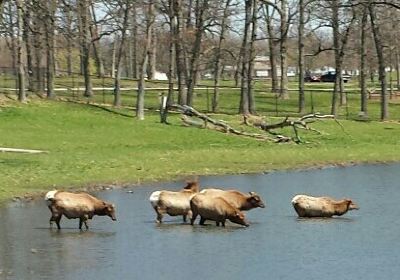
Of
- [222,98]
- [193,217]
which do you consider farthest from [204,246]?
[222,98]

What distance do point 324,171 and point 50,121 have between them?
14.7 m

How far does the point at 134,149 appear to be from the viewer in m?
33.1

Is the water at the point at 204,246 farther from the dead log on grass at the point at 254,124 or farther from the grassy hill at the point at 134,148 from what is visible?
the dead log on grass at the point at 254,124

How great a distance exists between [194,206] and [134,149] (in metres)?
16.9

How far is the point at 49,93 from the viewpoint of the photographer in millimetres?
49656

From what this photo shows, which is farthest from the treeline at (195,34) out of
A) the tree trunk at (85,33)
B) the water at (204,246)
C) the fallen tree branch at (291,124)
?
the water at (204,246)

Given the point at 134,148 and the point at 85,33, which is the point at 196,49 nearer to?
the point at 85,33

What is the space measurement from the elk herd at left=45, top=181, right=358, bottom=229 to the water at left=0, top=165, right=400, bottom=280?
206 mm

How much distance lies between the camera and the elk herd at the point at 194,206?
53.3 feet

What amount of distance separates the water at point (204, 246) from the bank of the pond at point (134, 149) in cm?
485

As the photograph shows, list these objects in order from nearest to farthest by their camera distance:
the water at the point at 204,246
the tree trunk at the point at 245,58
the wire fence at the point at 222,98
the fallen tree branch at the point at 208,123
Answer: the water at the point at 204,246, the fallen tree branch at the point at 208,123, the tree trunk at the point at 245,58, the wire fence at the point at 222,98

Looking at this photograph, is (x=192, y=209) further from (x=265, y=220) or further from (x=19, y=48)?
(x=19, y=48)

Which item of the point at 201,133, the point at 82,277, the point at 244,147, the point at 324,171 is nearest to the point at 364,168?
the point at 324,171

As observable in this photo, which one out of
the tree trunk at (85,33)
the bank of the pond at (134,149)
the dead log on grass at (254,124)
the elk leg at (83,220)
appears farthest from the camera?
the dead log on grass at (254,124)
